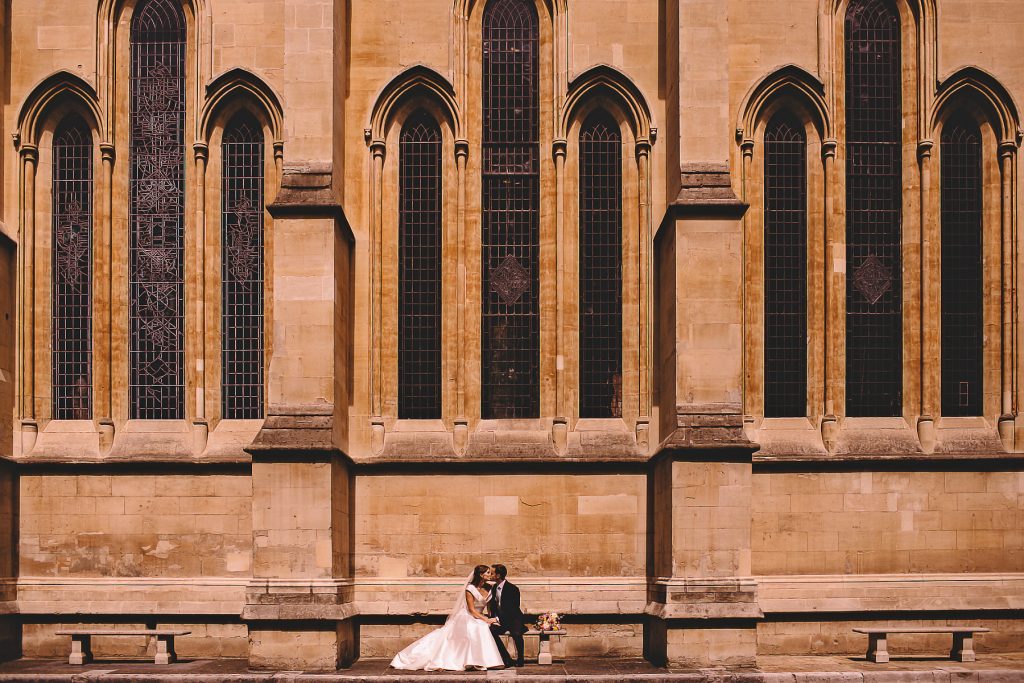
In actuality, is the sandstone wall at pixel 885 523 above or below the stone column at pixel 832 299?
below

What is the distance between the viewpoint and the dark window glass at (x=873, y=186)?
57.8ft

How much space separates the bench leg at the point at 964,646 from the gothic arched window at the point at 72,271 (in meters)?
13.9

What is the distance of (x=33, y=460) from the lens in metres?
17.1

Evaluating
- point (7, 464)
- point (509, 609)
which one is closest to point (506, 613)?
point (509, 609)

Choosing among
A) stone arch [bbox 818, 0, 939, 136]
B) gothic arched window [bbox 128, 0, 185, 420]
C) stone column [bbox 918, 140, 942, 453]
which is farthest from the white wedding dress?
stone arch [bbox 818, 0, 939, 136]

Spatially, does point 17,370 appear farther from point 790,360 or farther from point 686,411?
point 790,360

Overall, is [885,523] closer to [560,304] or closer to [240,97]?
[560,304]

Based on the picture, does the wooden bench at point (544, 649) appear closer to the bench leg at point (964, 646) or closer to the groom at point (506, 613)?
the groom at point (506, 613)

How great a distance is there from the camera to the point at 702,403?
1573cm

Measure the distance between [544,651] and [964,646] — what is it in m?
6.13

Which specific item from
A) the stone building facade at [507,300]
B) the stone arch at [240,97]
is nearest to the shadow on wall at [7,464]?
the stone building facade at [507,300]

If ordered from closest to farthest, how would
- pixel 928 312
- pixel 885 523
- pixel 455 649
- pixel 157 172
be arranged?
pixel 455 649
pixel 885 523
pixel 928 312
pixel 157 172

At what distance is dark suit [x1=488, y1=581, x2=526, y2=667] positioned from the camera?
15.5 metres

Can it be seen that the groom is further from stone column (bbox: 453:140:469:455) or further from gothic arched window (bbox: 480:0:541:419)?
gothic arched window (bbox: 480:0:541:419)
